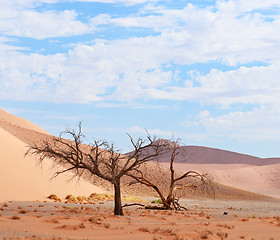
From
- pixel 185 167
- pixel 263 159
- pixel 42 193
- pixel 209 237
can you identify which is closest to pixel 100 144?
pixel 209 237

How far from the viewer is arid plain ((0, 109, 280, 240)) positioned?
48.2 ft

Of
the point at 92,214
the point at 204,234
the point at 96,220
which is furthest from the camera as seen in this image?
the point at 92,214

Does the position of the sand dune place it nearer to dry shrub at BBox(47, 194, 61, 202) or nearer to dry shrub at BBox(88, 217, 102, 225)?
dry shrub at BBox(47, 194, 61, 202)

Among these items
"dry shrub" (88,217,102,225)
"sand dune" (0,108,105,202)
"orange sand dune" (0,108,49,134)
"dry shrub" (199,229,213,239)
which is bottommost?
"dry shrub" (199,229,213,239)

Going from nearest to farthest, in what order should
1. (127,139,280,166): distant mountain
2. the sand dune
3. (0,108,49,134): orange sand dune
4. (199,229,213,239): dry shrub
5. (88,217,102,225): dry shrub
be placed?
(199,229,213,239): dry shrub < (88,217,102,225): dry shrub < the sand dune < (0,108,49,134): orange sand dune < (127,139,280,166): distant mountain

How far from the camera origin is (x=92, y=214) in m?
20.6

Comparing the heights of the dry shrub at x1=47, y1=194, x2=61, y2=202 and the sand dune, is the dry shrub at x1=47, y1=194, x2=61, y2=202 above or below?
below

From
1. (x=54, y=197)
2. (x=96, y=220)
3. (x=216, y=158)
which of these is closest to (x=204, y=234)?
(x=96, y=220)

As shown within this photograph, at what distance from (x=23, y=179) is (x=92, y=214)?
1539 cm

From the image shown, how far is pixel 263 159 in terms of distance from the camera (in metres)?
114

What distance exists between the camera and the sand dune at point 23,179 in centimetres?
3198

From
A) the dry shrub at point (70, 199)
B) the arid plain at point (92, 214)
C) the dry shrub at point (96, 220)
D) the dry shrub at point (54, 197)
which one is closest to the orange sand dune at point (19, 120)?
the arid plain at point (92, 214)

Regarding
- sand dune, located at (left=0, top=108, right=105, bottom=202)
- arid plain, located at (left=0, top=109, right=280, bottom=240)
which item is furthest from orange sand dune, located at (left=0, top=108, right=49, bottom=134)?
sand dune, located at (left=0, top=108, right=105, bottom=202)

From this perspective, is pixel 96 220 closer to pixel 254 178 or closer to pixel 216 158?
pixel 254 178
